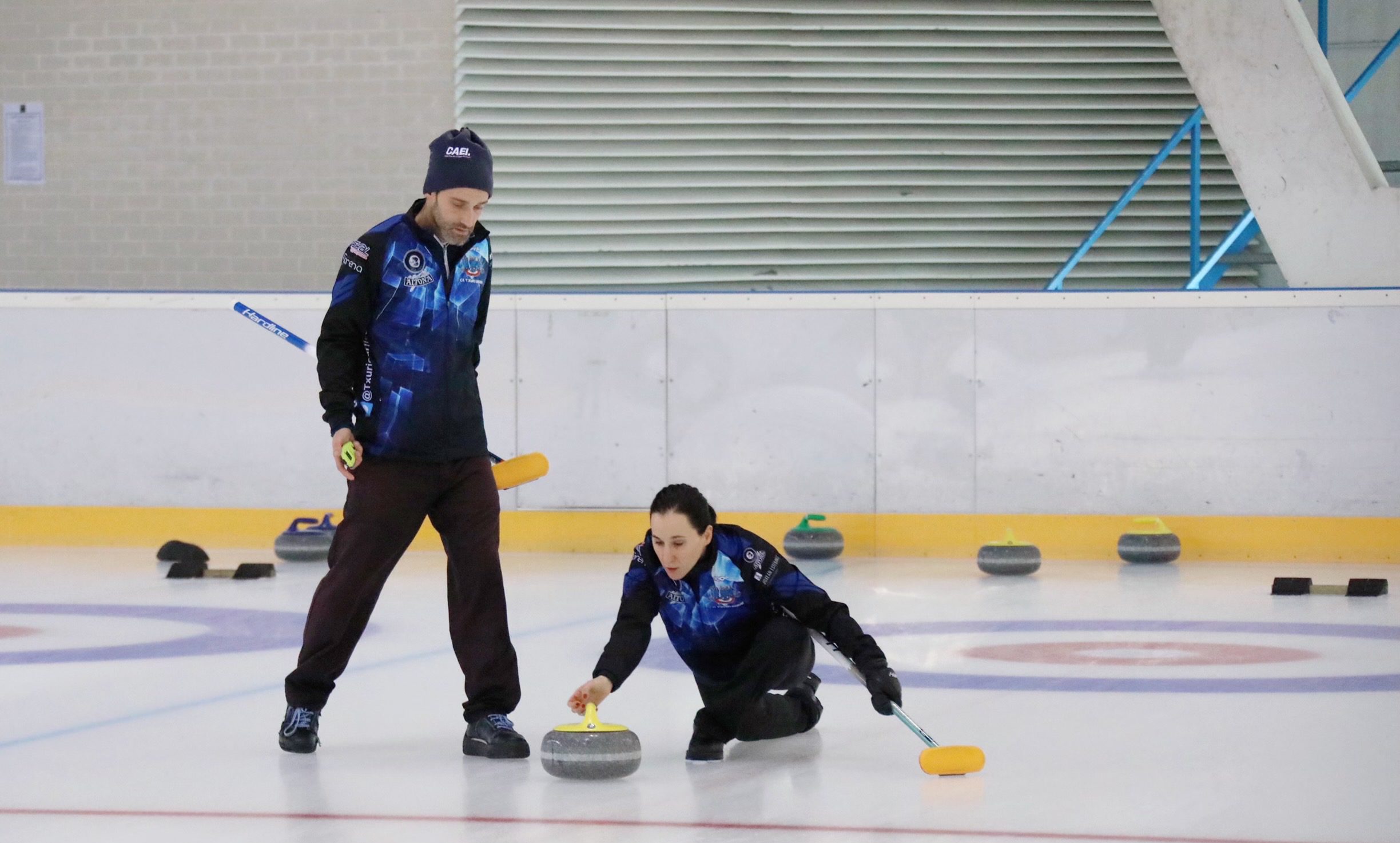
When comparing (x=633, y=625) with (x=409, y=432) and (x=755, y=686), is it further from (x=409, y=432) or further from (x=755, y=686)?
(x=409, y=432)

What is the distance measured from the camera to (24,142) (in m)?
14.0

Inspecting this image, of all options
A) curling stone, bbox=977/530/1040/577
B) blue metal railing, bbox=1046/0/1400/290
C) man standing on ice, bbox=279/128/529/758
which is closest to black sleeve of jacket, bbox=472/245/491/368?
man standing on ice, bbox=279/128/529/758

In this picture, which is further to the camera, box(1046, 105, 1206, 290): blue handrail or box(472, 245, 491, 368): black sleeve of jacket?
box(1046, 105, 1206, 290): blue handrail

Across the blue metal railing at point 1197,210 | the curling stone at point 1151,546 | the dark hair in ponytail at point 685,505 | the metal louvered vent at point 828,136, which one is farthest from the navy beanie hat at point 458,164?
the metal louvered vent at point 828,136

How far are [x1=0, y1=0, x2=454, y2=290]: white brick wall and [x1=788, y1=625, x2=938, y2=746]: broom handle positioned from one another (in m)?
10.0

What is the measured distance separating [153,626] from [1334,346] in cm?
640

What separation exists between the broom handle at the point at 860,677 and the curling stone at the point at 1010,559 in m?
4.81

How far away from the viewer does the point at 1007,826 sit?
3.17 metres

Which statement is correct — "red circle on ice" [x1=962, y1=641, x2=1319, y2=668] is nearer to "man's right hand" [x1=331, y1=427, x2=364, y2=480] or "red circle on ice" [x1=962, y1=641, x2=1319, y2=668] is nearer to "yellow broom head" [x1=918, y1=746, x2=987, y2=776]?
→ "yellow broom head" [x1=918, y1=746, x2=987, y2=776]

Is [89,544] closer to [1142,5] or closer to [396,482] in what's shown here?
[396,482]

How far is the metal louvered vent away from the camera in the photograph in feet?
44.6

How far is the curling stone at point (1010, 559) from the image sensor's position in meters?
8.85

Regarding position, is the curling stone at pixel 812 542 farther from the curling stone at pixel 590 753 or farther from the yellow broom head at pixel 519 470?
the curling stone at pixel 590 753

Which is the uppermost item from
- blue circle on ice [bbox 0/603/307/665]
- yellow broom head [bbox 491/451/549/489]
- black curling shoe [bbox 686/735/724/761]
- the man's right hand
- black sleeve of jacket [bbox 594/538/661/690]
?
the man's right hand
